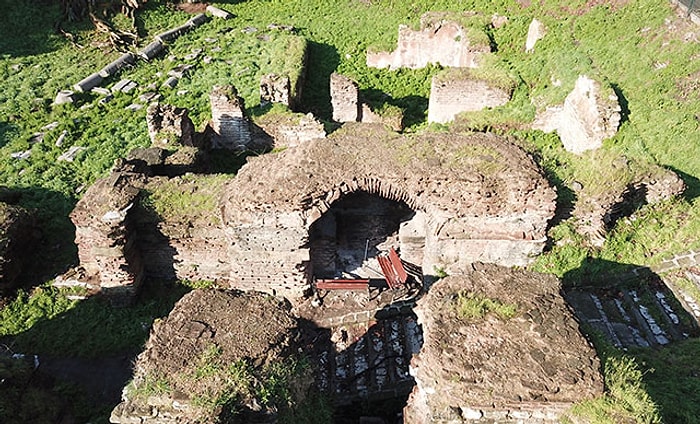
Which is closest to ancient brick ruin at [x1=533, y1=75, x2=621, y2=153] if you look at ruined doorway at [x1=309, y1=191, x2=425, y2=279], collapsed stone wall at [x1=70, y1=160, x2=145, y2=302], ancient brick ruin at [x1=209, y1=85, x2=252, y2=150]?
ruined doorway at [x1=309, y1=191, x2=425, y2=279]

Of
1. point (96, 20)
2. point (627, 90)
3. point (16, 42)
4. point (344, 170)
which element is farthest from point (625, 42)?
point (16, 42)

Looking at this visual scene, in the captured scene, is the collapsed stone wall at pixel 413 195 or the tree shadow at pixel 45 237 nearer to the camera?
the collapsed stone wall at pixel 413 195

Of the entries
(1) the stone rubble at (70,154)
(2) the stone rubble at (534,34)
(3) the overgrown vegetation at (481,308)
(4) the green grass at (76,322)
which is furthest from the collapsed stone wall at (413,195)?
(2) the stone rubble at (534,34)

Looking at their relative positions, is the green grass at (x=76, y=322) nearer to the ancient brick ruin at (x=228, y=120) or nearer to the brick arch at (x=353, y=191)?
the brick arch at (x=353, y=191)

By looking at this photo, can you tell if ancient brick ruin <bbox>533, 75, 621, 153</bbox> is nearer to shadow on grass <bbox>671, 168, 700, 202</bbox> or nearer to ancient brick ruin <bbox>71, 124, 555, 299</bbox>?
shadow on grass <bbox>671, 168, 700, 202</bbox>

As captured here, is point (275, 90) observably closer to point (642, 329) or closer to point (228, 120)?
point (228, 120)

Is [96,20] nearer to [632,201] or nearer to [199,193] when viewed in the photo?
[199,193]

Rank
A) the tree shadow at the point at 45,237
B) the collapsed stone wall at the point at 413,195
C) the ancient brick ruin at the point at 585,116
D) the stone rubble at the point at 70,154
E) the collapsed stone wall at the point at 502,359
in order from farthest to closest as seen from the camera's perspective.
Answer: the stone rubble at the point at 70,154 → the ancient brick ruin at the point at 585,116 → the tree shadow at the point at 45,237 → the collapsed stone wall at the point at 413,195 → the collapsed stone wall at the point at 502,359
